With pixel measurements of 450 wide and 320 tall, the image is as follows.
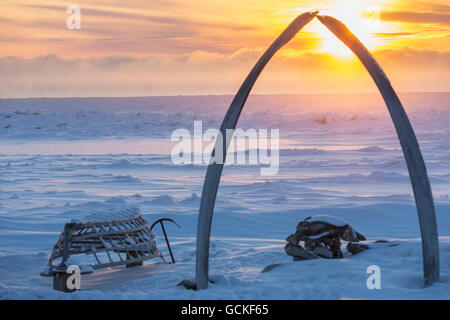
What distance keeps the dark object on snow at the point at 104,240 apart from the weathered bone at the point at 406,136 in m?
3.48

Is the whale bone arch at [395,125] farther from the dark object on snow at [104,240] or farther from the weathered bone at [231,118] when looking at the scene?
the dark object on snow at [104,240]

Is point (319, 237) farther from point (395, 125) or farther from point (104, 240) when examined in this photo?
A: point (104, 240)

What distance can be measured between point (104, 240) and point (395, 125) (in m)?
3.72

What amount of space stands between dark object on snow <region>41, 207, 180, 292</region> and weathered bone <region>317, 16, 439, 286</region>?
3479 mm

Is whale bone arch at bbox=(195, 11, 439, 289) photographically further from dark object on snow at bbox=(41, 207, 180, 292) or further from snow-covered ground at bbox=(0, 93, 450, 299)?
dark object on snow at bbox=(41, 207, 180, 292)

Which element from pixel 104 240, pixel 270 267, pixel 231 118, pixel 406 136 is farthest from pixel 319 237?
pixel 104 240

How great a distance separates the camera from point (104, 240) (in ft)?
23.0

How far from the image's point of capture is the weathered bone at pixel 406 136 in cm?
580

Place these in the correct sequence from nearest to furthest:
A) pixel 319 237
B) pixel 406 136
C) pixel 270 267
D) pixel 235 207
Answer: pixel 406 136 → pixel 270 267 → pixel 319 237 → pixel 235 207

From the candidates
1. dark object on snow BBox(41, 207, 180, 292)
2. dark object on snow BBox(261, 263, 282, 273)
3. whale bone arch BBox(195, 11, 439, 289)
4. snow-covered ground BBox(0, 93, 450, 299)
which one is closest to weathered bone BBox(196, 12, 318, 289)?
whale bone arch BBox(195, 11, 439, 289)

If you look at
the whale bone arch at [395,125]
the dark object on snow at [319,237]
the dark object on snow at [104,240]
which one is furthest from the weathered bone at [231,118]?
the dark object on snow at [319,237]
